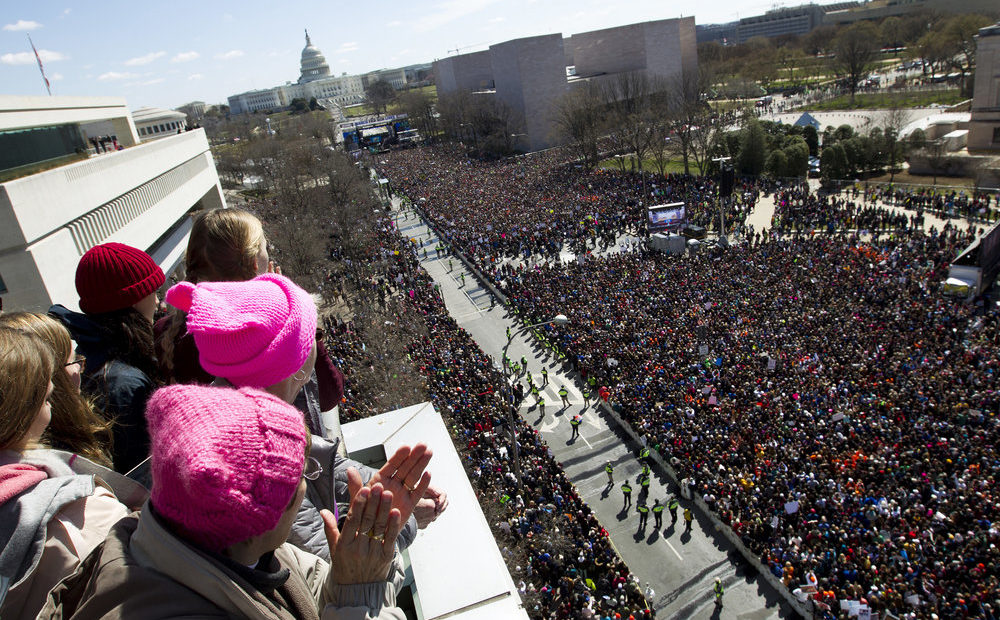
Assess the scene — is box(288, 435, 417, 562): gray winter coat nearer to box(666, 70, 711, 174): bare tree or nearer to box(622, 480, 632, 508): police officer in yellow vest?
box(622, 480, 632, 508): police officer in yellow vest

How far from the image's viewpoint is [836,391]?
13.4 m

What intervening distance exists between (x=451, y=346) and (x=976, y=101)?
3727 cm

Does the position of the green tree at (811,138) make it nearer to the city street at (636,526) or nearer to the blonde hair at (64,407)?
the city street at (636,526)

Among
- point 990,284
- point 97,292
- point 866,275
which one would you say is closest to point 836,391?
point 866,275

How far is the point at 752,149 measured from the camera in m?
35.8

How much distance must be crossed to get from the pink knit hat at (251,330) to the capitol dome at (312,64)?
578ft

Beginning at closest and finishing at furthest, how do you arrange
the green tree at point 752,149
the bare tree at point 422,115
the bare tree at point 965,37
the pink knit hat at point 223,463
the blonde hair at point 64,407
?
the pink knit hat at point 223,463 → the blonde hair at point 64,407 → the green tree at point 752,149 → the bare tree at point 965,37 → the bare tree at point 422,115

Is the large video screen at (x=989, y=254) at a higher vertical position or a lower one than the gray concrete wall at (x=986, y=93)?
lower

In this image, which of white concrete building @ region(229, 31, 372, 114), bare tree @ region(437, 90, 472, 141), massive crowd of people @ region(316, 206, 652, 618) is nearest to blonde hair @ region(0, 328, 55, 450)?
massive crowd of people @ region(316, 206, 652, 618)

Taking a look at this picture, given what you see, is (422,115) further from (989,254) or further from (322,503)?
(322,503)

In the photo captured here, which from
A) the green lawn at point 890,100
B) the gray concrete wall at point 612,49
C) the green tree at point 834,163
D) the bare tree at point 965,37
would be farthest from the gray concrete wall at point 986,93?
the gray concrete wall at point 612,49

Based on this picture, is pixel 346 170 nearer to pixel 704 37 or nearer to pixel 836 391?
pixel 836 391

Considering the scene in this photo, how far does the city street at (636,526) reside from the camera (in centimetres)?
991

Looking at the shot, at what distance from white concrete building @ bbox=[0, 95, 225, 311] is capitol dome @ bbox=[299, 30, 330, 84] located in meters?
151
